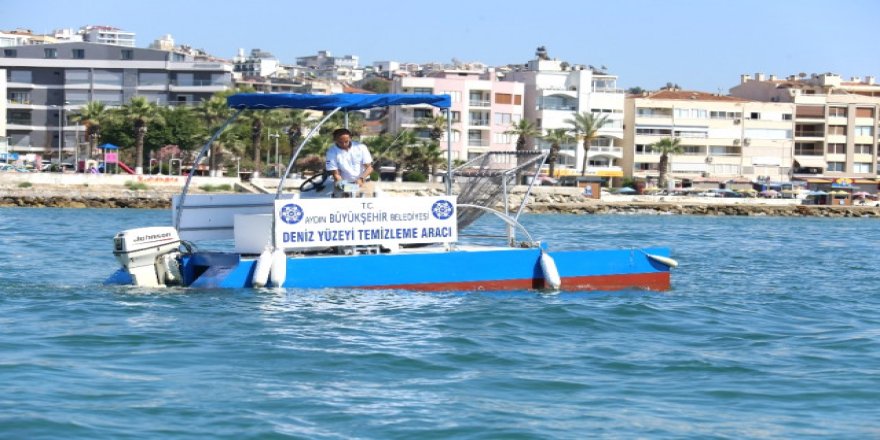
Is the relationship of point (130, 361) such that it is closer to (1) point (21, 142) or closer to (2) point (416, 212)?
(2) point (416, 212)

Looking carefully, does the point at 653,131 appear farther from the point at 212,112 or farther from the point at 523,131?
the point at 212,112

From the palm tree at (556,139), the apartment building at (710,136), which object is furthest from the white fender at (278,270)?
the apartment building at (710,136)

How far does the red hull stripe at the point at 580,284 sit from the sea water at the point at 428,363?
8.6 inches

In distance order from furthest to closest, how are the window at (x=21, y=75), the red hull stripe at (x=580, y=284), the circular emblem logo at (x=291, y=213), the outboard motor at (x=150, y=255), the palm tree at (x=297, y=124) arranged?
the window at (x=21, y=75), the palm tree at (x=297, y=124), the red hull stripe at (x=580, y=284), the circular emblem logo at (x=291, y=213), the outboard motor at (x=150, y=255)

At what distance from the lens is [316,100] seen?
1733cm

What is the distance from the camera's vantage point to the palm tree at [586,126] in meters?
93.2

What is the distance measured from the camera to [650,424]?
402 inches

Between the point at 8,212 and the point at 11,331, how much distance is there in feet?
134

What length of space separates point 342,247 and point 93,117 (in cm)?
6551

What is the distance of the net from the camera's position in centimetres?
1883

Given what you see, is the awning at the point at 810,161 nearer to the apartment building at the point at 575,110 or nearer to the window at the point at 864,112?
the window at the point at 864,112

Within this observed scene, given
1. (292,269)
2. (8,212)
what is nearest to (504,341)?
(292,269)

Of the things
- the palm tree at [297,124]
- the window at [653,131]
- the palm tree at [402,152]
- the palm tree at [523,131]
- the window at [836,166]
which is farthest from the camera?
the window at [836,166]

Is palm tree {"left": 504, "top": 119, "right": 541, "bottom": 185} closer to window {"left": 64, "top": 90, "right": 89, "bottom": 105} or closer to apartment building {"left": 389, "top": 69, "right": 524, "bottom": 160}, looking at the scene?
apartment building {"left": 389, "top": 69, "right": 524, "bottom": 160}
